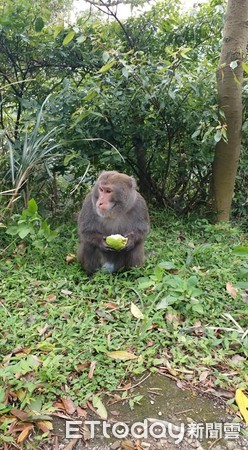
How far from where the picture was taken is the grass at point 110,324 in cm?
223

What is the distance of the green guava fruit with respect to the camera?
3268 millimetres

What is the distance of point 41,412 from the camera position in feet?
6.65

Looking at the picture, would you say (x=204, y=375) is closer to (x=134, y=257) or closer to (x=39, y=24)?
(x=134, y=257)

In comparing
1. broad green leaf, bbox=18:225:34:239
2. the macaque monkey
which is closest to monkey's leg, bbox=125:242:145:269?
the macaque monkey

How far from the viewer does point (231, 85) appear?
13.5 feet

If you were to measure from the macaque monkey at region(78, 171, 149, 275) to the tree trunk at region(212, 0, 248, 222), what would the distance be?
143 cm

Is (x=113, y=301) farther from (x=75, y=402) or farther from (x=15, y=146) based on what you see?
(x=15, y=146)

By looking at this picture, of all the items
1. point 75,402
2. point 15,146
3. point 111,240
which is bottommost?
point 75,402

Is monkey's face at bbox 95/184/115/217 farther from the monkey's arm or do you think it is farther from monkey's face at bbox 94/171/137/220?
the monkey's arm

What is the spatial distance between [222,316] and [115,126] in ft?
7.96

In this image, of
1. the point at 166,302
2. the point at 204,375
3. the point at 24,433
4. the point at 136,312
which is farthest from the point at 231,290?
the point at 24,433

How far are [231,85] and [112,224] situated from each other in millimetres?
1964

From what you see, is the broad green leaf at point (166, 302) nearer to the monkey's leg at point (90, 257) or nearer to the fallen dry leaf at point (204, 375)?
the fallen dry leaf at point (204, 375)

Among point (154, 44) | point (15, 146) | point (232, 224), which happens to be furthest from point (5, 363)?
point (154, 44)
